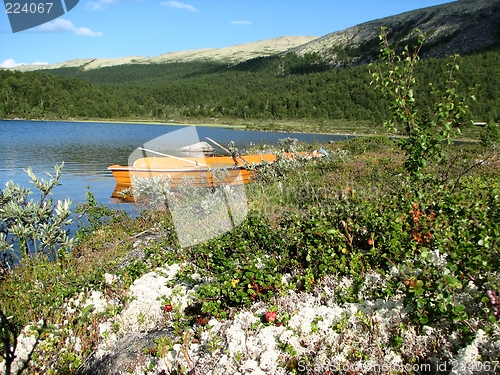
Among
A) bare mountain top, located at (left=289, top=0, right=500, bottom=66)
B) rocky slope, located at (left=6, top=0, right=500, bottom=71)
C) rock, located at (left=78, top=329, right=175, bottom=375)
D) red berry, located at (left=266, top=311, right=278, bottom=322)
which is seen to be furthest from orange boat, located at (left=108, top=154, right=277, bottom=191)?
bare mountain top, located at (left=289, top=0, right=500, bottom=66)

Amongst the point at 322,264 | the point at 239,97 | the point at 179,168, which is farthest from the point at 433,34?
the point at 322,264

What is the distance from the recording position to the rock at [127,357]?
142 inches

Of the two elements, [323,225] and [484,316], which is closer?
[484,316]

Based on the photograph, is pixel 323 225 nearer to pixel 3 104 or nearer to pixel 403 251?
pixel 403 251

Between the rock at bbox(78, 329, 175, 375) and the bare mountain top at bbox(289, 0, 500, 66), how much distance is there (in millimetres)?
128781

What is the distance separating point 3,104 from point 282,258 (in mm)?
109232

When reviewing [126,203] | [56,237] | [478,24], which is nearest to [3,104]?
[126,203]

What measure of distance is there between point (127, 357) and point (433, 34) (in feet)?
454

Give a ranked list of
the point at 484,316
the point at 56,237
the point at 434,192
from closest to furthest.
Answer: the point at 484,316
the point at 434,192
the point at 56,237

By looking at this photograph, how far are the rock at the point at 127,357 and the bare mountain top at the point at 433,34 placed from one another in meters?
129

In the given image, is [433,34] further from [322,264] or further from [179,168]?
[322,264]

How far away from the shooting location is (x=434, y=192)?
20.1 feet

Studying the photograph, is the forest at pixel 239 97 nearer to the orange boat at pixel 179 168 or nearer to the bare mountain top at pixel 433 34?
the bare mountain top at pixel 433 34

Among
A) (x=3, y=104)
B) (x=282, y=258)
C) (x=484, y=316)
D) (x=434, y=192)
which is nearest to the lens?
(x=484, y=316)
